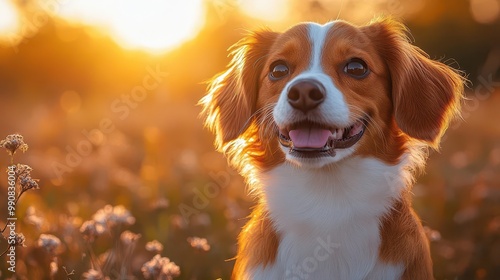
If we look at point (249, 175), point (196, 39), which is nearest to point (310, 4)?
point (196, 39)

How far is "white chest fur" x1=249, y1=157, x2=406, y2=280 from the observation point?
145 inches

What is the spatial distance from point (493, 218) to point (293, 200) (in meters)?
3.72

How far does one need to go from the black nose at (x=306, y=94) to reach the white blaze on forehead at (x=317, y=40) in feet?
1.38

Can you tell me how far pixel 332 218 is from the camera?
3.83m

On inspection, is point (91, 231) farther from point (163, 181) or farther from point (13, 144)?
point (163, 181)

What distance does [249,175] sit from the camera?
14.6ft

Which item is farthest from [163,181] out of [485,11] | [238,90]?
[485,11]

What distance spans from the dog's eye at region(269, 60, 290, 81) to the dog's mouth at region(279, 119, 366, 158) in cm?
50

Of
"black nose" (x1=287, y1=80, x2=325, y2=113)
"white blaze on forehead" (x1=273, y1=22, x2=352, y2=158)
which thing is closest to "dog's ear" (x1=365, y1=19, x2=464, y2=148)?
"white blaze on forehead" (x1=273, y1=22, x2=352, y2=158)

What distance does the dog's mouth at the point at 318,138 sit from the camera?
12.2ft

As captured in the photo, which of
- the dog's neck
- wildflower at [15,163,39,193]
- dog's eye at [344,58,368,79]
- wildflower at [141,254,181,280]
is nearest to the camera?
wildflower at [15,163,39,193]

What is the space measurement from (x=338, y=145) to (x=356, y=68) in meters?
0.58

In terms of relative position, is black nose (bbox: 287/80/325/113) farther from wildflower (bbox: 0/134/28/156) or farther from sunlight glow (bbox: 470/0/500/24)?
sunlight glow (bbox: 470/0/500/24)

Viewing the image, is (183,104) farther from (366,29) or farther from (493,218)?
(366,29)
